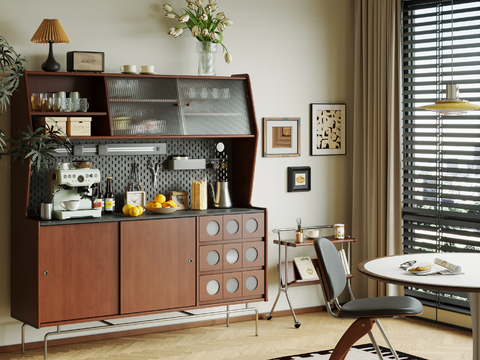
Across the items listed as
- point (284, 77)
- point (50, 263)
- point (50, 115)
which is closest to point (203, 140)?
point (284, 77)

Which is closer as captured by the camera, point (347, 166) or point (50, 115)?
point (50, 115)

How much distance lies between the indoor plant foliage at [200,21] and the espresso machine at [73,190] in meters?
1.35

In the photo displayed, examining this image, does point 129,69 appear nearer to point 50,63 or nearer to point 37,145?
point 50,63

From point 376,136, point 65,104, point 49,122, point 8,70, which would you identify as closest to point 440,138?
point 376,136

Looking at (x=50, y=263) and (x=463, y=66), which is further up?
(x=463, y=66)

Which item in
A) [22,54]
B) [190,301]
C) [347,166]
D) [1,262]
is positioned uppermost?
[22,54]

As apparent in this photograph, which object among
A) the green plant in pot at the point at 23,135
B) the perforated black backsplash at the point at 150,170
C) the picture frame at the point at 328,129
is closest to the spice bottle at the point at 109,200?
the perforated black backsplash at the point at 150,170

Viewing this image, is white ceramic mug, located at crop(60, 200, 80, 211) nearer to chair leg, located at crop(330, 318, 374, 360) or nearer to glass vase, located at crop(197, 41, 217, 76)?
glass vase, located at crop(197, 41, 217, 76)

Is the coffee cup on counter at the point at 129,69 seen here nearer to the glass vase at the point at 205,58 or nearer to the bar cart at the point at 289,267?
the glass vase at the point at 205,58

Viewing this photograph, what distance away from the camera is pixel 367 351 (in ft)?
14.6

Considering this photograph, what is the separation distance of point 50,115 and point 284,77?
85.2 inches

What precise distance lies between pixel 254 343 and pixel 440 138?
7.60 feet

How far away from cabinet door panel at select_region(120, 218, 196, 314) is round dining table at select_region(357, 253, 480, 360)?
59.8 inches

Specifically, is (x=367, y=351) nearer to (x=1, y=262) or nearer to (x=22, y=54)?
(x=1, y=262)
